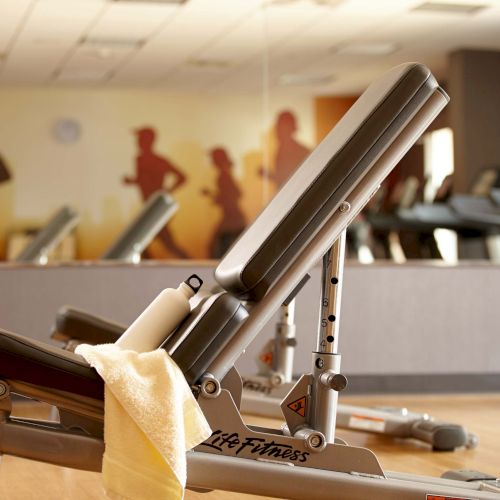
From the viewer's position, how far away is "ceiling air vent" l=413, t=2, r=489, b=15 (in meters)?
4.86

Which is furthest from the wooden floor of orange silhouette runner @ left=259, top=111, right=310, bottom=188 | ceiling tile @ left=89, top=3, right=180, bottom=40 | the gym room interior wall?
ceiling tile @ left=89, top=3, right=180, bottom=40

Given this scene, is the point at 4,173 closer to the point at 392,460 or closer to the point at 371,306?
the point at 371,306

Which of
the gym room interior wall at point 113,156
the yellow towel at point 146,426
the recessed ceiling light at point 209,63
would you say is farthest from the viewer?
the recessed ceiling light at point 209,63

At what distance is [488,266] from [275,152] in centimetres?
114

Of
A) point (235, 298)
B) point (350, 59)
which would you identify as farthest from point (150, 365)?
point (350, 59)

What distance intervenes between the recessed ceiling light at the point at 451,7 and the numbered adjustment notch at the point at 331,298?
10.3 ft

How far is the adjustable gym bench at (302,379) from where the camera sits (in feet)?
5.86

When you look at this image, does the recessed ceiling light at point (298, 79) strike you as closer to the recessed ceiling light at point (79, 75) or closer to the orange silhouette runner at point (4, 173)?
the recessed ceiling light at point (79, 75)

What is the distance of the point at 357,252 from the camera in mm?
4664

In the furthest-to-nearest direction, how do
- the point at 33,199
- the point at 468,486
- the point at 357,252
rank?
the point at 357,252 → the point at 33,199 → the point at 468,486

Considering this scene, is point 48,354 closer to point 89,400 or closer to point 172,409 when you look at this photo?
point 89,400

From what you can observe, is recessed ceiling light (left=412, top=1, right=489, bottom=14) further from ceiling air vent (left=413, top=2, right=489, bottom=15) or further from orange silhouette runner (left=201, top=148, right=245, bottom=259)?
orange silhouette runner (left=201, top=148, right=245, bottom=259)

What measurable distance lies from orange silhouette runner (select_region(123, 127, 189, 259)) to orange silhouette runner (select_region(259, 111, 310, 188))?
56 centimetres

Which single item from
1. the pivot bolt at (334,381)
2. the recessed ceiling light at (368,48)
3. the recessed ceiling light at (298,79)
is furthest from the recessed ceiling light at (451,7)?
the pivot bolt at (334,381)
